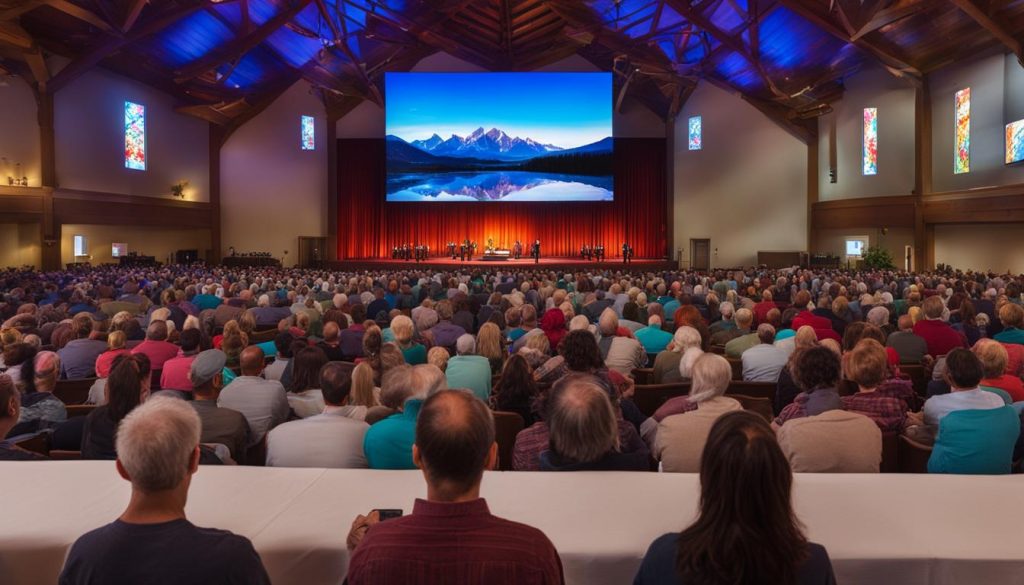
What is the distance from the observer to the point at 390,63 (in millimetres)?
28672

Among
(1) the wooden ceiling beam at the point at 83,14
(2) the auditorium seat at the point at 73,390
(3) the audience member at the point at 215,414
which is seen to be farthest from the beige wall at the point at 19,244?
(3) the audience member at the point at 215,414

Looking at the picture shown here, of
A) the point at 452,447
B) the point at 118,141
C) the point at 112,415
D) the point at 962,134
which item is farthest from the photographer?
the point at 118,141

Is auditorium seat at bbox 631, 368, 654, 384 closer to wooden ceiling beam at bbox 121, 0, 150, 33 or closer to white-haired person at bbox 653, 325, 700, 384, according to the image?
white-haired person at bbox 653, 325, 700, 384

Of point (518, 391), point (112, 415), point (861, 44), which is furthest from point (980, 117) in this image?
point (112, 415)

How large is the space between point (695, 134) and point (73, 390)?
84.1 ft

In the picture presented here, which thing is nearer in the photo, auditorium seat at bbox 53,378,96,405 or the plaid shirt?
the plaid shirt

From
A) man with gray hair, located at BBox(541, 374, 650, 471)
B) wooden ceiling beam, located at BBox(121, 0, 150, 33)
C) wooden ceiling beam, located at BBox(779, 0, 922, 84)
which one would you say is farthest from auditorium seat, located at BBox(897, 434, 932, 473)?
wooden ceiling beam, located at BBox(121, 0, 150, 33)

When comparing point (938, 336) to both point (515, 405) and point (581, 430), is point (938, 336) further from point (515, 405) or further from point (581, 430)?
point (581, 430)

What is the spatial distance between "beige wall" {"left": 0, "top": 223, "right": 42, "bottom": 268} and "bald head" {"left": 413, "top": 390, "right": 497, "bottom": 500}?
24.9m

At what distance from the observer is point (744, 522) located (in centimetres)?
173

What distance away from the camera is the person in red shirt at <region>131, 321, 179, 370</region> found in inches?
270

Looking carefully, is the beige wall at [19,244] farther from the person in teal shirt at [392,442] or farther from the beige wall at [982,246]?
the beige wall at [982,246]

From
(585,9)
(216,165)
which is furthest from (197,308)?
(216,165)

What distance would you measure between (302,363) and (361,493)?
9.27 feet
